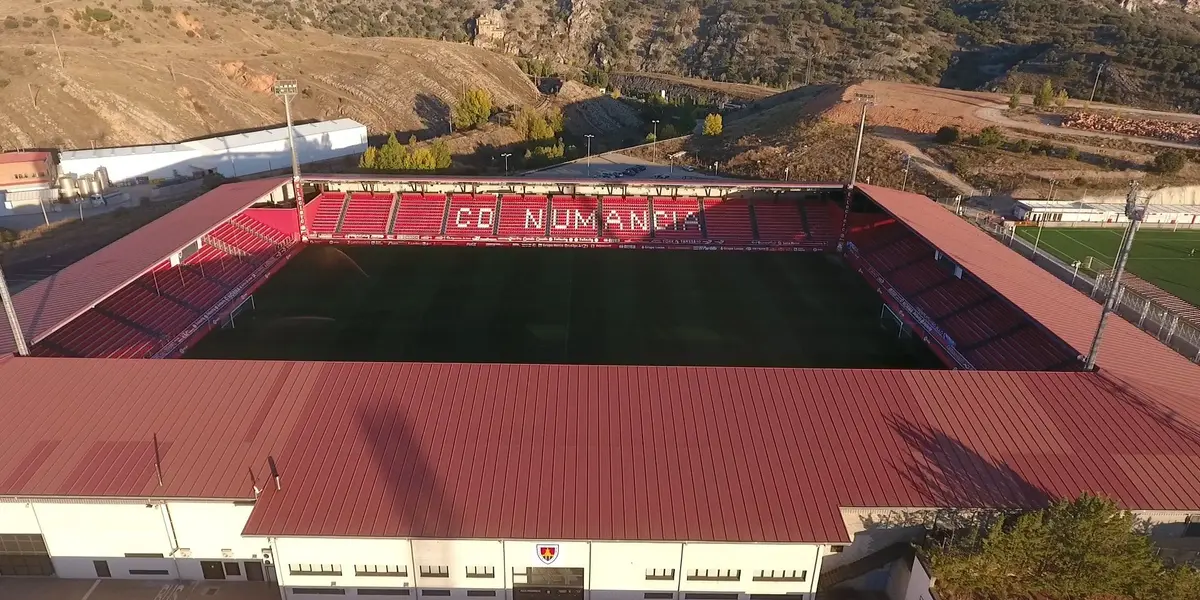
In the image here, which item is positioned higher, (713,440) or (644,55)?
(644,55)

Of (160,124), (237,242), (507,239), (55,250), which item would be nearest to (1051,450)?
(507,239)

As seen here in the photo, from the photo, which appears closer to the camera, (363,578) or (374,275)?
(363,578)

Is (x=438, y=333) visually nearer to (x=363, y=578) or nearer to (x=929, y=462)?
(x=363, y=578)

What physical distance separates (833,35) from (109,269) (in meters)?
134

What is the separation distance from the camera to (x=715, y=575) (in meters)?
14.5

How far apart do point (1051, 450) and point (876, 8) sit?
142510 millimetres

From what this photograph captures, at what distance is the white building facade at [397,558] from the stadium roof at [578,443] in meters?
0.74

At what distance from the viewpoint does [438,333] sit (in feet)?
93.1

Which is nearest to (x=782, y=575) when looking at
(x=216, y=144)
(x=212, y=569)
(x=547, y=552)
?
(x=547, y=552)

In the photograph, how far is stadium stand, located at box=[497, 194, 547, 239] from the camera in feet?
133

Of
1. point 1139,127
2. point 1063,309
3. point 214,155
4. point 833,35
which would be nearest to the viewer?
point 1063,309

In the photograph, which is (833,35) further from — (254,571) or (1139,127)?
(254,571)

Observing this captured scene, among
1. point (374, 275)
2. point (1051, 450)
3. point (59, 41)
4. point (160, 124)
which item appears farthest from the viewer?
point (59, 41)

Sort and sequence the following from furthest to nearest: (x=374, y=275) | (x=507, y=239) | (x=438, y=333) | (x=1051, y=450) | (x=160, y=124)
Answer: (x=160, y=124) → (x=507, y=239) → (x=374, y=275) → (x=438, y=333) → (x=1051, y=450)
